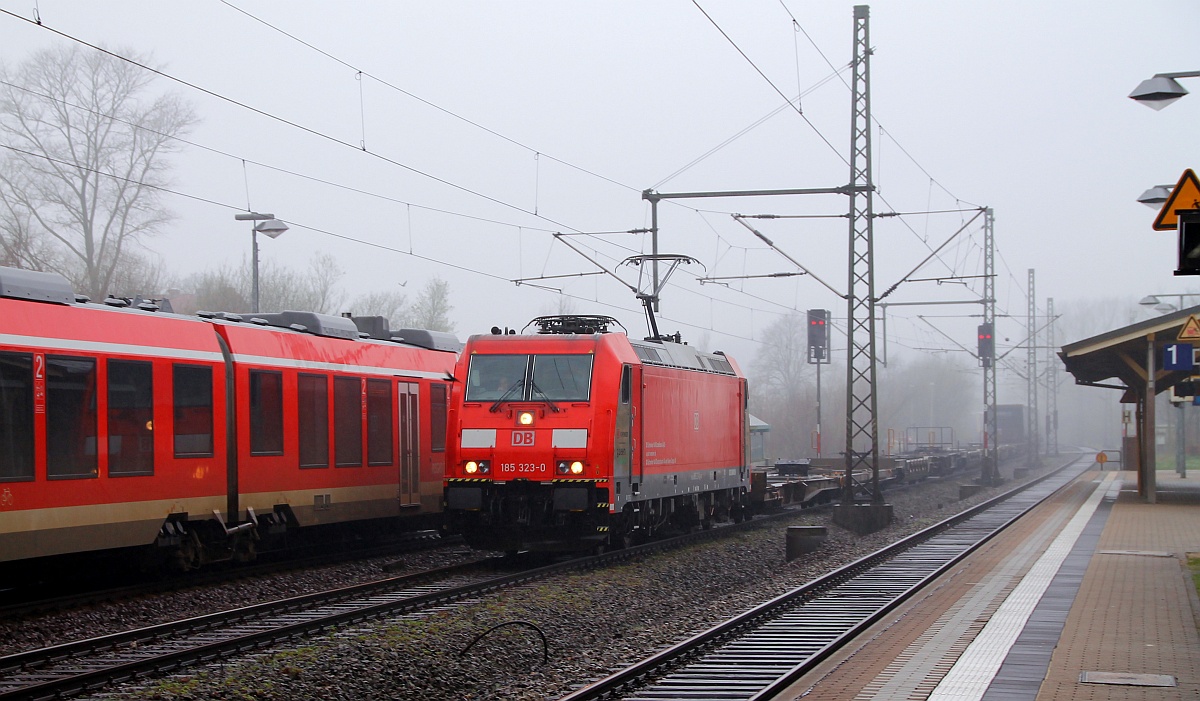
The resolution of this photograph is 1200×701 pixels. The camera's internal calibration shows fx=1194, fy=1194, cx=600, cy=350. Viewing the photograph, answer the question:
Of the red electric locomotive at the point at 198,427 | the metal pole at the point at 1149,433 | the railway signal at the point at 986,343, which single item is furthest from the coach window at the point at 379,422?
the railway signal at the point at 986,343

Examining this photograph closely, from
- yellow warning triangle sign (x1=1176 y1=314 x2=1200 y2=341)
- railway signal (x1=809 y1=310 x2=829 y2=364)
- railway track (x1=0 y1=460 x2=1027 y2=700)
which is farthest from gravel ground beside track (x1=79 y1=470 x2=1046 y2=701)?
railway signal (x1=809 y1=310 x2=829 y2=364)

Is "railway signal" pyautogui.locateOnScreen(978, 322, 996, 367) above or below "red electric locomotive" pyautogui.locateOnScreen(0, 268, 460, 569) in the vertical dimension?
above

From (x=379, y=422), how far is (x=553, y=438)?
333cm

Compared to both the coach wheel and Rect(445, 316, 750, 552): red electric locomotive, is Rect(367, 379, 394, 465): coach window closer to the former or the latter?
Rect(445, 316, 750, 552): red electric locomotive

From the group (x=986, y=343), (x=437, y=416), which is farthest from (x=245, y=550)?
(x=986, y=343)


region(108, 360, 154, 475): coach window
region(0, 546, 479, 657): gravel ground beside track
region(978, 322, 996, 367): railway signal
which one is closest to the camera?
region(0, 546, 479, 657): gravel ground beside track

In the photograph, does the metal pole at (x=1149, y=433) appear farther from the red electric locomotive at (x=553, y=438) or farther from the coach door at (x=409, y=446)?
the coach door at (x=409, y=446)

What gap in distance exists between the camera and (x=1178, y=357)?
80.3 feet

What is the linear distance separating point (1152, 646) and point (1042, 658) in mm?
1260

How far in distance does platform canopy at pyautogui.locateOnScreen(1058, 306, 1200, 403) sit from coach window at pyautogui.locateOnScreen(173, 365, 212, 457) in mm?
20032

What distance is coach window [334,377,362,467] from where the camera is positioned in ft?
56.9

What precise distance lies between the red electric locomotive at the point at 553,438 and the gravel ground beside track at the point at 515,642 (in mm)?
1032

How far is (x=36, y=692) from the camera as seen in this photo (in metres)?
8.44

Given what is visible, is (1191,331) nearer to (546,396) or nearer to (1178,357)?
(1178,357)
